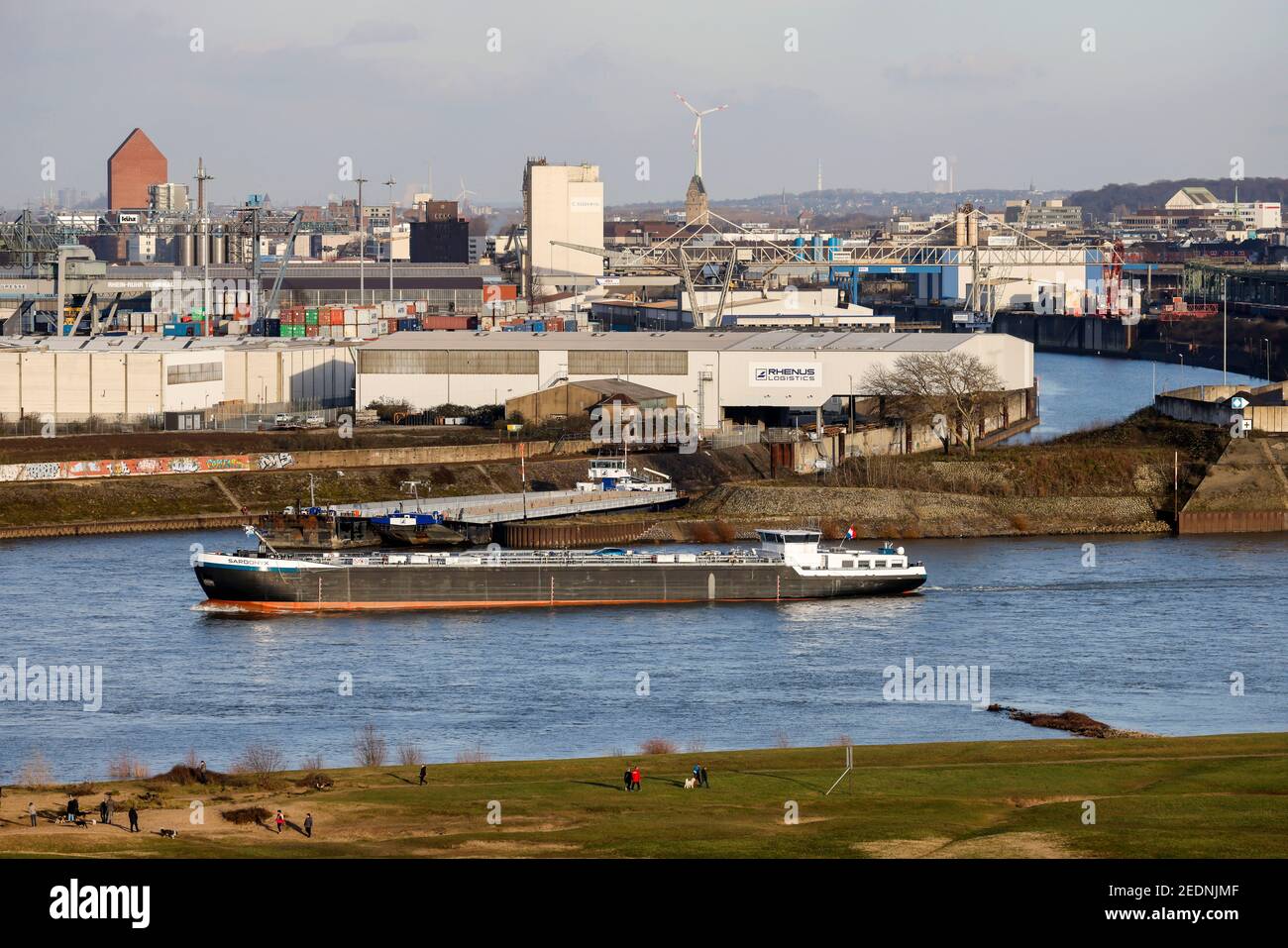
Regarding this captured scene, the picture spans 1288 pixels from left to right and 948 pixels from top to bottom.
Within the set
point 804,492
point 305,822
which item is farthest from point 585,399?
point 305,822

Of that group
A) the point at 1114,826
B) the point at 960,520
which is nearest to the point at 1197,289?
the point at 960,520

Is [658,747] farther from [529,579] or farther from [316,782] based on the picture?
[529,579]

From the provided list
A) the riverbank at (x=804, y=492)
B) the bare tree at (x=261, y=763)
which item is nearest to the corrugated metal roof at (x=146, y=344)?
the riverbank at (x=804, y=492)

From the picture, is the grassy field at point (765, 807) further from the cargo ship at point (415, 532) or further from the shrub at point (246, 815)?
the cargo ship at point (415, 532)
